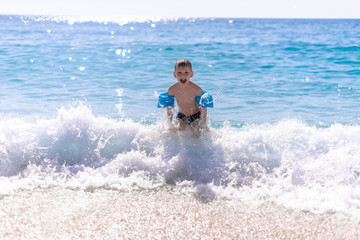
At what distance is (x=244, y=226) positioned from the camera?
9.16ft

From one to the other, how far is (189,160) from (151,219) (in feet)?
3.62

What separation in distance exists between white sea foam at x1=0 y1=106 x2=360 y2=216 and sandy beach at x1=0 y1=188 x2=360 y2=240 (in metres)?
0.18

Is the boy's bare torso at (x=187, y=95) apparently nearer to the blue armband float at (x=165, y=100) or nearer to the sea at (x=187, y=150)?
the blue armband float at (x=165, y=100)

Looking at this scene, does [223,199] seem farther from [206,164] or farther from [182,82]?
[182,82]

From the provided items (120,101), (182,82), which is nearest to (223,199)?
(182,82)

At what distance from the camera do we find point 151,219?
2887 mm

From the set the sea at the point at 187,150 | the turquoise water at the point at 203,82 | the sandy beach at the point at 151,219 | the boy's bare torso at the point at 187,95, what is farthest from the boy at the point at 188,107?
the sandy beach at the point at 151,219

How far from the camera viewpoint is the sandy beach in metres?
2.69

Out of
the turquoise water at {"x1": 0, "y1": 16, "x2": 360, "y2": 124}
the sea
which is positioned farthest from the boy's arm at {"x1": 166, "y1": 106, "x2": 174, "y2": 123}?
the turquoise water at {"x1": 0, "y1": 16, "x2": 360, "y2": 124}

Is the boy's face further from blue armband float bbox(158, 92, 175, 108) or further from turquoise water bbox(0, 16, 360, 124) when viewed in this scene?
turquoise water bbox(0, 16, 360, 124)

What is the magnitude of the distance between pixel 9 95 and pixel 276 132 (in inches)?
229

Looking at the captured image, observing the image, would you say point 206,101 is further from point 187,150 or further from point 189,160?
point 189,160

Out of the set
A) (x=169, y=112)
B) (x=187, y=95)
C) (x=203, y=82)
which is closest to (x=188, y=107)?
(x=187, y=95)

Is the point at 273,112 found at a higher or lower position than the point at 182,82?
lower
